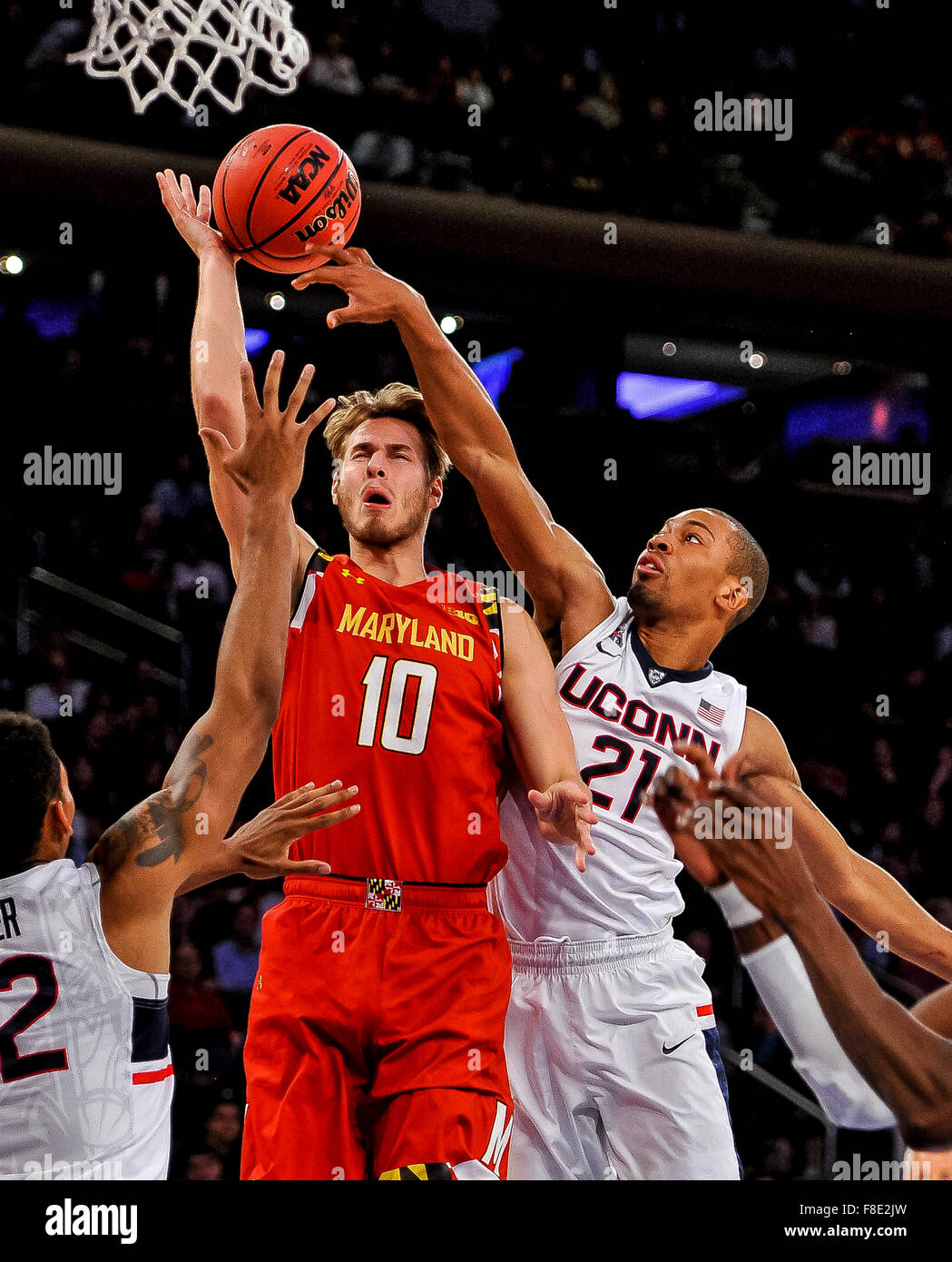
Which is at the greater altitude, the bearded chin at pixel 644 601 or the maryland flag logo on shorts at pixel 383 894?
the bearded chin at pixel 644 601

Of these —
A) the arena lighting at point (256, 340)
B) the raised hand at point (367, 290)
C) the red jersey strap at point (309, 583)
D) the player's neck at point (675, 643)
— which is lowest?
the player's neck at point (675, 643)

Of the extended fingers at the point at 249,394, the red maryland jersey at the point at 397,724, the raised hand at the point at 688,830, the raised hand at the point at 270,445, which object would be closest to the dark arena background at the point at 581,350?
the red maryland jersey at the point at 397,724

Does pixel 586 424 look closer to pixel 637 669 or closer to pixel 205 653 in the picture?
pixel 205 653

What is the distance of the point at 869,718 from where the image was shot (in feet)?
28.3

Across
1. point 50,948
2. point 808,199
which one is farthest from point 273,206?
point 808,199

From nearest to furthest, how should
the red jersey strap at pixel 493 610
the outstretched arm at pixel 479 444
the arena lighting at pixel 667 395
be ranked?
the red jersey strap at pixel 493 610 < the outstretched arm at pixel 479 444 < the arena lighting at pixel 667 395

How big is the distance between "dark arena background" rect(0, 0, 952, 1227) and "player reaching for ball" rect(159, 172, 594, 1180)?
308 centimetres

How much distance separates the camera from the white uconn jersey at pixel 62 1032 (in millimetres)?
2672

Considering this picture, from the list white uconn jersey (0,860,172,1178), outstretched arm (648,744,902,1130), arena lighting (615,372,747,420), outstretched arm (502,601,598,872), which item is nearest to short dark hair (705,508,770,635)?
outstretched arm (502,601,598,872)

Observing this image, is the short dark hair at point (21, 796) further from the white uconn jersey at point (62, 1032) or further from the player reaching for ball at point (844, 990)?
the player reaching for ball at point (844, 990)

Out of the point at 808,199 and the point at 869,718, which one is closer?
the point at 869,718

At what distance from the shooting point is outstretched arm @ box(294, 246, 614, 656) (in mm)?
3750

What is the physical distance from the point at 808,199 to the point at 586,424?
204cm

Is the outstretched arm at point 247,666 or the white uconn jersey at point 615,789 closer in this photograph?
the outstretched arm at point 247,666
